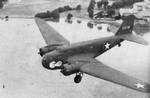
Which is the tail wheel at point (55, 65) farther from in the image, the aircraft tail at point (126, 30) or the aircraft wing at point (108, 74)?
the aircraft tail at point (126, 30)

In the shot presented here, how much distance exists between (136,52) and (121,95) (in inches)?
617

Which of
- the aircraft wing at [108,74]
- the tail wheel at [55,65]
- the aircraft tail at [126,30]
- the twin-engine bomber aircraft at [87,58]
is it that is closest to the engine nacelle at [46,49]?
the twin-engine bomber aircraft at [87,58]

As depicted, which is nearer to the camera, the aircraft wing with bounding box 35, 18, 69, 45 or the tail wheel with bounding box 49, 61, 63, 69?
the tail wheel with bounding box 49, 61, 63, 69

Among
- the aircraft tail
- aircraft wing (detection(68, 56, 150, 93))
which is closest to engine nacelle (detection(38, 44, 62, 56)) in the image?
aircraft wing (detection(68, 56, 150, 93))

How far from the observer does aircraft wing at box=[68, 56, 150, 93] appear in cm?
3850

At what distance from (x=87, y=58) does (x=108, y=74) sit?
6.22 metres

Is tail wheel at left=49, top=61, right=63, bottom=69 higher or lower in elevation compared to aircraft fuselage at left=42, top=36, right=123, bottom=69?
lower

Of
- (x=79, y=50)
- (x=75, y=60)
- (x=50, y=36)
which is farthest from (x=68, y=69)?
(x=50, y=36)

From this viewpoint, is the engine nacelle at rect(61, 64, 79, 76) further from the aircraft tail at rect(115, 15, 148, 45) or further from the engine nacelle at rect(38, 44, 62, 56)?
the aircraft tail at rect(115, 15, 148, 45)

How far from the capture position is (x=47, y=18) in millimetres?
97562

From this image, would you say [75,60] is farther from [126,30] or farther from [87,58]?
[126,30]

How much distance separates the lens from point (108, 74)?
42750mm

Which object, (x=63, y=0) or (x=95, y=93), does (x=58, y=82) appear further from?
(x=63, y=0)

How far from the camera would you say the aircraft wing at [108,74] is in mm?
38500
